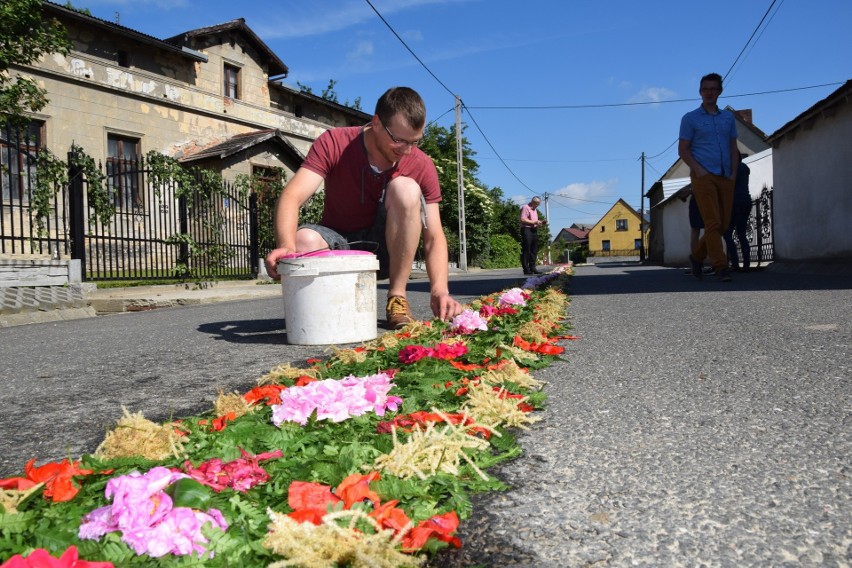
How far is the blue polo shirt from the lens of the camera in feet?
22.7

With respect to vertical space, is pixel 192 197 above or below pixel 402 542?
above

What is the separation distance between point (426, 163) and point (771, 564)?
127 inches

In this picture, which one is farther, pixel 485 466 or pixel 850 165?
pixel 850 165

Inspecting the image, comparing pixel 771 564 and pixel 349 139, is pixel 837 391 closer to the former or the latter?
pixel 771 564

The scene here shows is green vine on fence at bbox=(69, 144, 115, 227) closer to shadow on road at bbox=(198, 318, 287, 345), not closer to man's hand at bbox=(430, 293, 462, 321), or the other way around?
shadow on road at bbox=(198, 318, 287, 345)

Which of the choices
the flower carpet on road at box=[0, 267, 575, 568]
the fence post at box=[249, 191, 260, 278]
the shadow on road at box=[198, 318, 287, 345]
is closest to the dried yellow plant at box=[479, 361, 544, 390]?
the flower carpet on road at box=[0, 267, 575, 568]

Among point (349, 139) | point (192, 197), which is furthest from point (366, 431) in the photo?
point (192, 197)

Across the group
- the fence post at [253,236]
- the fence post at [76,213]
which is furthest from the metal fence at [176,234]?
the fence post at [76,213]

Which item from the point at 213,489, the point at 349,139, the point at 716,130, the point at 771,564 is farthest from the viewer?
the point at 716,130

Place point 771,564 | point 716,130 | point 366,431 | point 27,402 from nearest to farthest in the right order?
1. point 771,564
2. point 366,431
3. point 27,402
4. point 716,130

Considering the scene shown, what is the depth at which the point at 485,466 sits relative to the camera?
1.30 m

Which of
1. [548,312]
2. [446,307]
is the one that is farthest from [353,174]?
[548,312]

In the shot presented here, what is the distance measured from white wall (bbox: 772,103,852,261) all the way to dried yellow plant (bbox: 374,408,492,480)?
8.67m

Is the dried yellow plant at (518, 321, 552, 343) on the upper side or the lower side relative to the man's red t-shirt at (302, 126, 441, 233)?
lower
